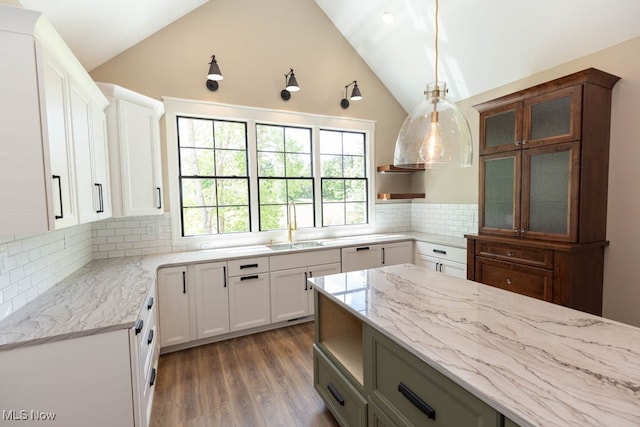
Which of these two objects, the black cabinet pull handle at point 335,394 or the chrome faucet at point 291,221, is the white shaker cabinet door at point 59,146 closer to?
the black cabinet pull handle at point 335,394

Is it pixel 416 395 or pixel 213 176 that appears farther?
pixel 213 176

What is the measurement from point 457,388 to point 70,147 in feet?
7.04

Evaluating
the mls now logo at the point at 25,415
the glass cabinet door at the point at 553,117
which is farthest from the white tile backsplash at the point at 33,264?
the glass cabinet door at the point at 553,117

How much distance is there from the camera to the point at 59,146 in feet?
4.91

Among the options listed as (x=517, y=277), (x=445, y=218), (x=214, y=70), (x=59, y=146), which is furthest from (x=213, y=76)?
(x=517, y=277)

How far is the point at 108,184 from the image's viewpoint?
2.32 metres

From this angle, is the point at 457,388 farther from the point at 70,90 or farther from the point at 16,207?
the point at 70,90

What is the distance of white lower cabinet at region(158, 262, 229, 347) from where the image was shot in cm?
269

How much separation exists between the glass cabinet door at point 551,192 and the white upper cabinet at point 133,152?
3362 mm

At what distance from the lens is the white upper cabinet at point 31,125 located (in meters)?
1.21

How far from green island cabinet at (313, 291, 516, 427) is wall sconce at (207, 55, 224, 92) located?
7.72 feet

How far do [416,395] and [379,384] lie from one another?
0.84 ft

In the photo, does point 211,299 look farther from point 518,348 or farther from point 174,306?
point 518,348

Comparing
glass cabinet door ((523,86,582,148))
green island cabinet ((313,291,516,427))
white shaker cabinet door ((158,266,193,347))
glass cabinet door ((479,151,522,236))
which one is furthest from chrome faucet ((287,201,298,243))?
glass cabinet door ((523,86,582,148))
